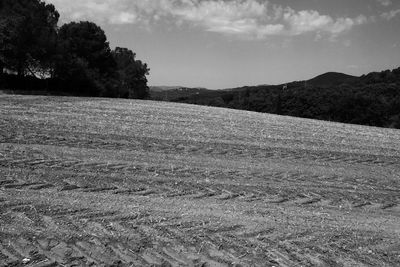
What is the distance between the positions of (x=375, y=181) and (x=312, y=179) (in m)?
1.56

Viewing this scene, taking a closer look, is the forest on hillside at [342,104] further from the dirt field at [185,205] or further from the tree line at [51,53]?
the dirt field at [185,205]

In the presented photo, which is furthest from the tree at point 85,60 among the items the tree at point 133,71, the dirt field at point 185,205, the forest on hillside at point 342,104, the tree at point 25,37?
the dirt field at point 185,205

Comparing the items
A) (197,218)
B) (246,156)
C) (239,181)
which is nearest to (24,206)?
(197,218)

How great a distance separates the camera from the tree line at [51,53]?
31.9 metres

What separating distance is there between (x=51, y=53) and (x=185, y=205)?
32.0m

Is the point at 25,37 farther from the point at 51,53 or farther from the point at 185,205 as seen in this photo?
the point at 185,205

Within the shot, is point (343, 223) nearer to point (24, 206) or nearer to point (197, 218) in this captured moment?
point (197, 218)

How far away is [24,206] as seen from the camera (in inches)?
214

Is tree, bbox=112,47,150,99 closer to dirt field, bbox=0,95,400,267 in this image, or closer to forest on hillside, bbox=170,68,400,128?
forest on hillside, bbox=170,68,400,128

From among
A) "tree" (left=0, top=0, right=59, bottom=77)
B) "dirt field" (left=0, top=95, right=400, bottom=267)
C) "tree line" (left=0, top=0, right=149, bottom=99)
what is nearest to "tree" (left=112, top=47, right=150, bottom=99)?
"tree line" (left=0, top=0, right=149, bottom=99)

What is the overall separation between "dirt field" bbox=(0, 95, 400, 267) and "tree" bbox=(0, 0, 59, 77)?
23028 millimetres

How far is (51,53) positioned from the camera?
34219mm

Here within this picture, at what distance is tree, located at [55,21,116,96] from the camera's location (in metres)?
36.7

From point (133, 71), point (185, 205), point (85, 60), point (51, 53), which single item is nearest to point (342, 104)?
point (133, 71)
